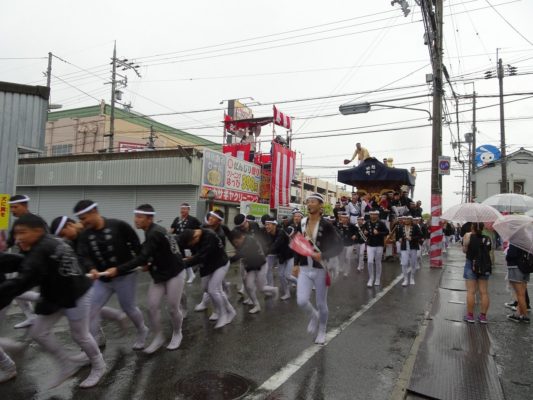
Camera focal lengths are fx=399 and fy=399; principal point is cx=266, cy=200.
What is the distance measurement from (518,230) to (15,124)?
11852 millimetres

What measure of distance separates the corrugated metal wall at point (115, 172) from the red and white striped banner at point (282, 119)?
22.9 ft

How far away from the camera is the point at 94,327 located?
4777 mm

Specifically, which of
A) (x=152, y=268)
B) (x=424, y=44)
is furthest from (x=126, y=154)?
(x=152, y=268)

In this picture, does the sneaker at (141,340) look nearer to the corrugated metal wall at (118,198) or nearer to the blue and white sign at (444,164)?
the corrugated metal wall at (118,198)

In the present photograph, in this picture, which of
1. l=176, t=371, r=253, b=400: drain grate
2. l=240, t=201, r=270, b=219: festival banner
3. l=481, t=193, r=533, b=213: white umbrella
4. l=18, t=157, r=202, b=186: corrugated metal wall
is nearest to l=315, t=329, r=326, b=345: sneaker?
l=176, t=371, r=253, b=400: drain grate

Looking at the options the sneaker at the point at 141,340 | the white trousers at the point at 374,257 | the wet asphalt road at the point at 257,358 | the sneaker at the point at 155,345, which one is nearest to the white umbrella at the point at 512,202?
the white trousers at the point at 374,257

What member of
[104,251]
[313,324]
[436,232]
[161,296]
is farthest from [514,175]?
[104,251]

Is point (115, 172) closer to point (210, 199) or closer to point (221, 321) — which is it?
point (210, 199)

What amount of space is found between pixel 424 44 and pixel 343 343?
479 inches

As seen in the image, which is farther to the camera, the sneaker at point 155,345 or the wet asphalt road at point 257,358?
the sneaker at point 155,345

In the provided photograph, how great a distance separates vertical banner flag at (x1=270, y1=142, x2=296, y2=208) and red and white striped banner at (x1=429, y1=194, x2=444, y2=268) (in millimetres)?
8067

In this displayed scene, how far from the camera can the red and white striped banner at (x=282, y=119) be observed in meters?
21.8

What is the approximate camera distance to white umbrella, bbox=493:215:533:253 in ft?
20.1

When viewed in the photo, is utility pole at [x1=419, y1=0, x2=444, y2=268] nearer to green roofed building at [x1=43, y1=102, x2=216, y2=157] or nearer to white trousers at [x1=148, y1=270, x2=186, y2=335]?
white trousers at [x1=148, y1=270, x2=186, y2=335]
